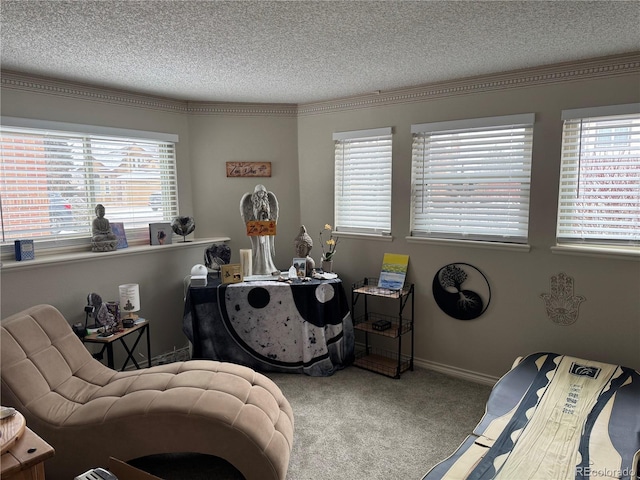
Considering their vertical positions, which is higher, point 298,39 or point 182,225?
point 298,39

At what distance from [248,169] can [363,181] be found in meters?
1.18

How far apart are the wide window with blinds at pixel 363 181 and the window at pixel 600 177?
1.40 meters

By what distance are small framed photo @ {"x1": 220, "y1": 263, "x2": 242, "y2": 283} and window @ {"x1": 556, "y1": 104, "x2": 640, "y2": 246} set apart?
2.52m

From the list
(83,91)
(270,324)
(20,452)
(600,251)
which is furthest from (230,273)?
(600,251)

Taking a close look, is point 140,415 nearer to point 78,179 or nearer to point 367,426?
point 367,426

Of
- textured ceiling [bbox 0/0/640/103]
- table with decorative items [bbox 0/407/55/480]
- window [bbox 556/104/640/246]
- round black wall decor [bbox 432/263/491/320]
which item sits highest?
textured ceiling [bbox 0/0/640/103]

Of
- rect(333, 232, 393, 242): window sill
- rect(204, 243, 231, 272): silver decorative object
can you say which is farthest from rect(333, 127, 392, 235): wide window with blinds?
rect(204, 243, 231, 272): silver decorative object

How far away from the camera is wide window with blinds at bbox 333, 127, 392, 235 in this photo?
3.84 m

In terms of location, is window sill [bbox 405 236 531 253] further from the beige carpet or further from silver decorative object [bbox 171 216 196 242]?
silver decorative object [bbox 171 216 196 242]

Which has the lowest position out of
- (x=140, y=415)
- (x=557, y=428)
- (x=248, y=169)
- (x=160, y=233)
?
(x=557, y=428)

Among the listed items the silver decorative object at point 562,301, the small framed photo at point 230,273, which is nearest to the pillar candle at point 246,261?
the small framed photo at point 230,273

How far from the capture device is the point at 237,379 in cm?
249

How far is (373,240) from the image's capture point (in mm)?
3945

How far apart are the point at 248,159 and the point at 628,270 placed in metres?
3.30
